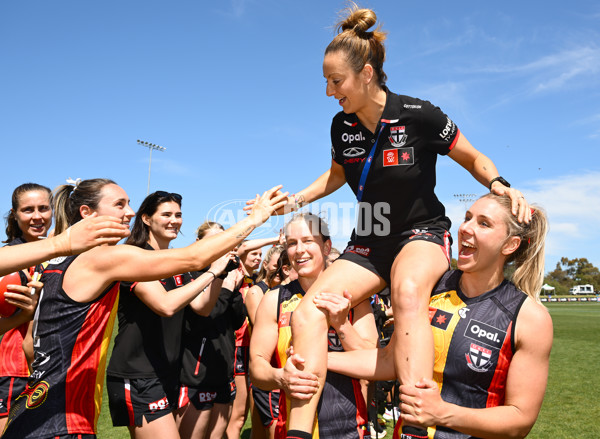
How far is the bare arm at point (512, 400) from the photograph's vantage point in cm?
271

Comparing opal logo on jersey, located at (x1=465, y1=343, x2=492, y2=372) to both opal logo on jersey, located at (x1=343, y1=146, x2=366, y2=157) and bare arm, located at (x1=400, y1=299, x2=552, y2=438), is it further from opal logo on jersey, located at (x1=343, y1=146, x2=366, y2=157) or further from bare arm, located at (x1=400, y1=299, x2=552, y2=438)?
opal logo on jersey, located at (x1=343, y1=146, x2=366, y2=157)

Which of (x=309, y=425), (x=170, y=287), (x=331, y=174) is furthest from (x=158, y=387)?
(x=331, y=174)

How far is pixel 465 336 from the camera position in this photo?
3.02 m

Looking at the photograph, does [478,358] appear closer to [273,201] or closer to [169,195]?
[273,201]

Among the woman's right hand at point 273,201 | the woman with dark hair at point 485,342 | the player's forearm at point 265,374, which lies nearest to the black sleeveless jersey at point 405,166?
the woman with dark hair at point 485,342

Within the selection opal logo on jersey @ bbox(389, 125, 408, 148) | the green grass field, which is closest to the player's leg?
opal logo on jersey @ bbox(389, 125, 408, 148)

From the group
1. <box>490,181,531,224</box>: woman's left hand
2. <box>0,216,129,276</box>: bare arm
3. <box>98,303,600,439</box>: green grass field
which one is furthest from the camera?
<box>98,303,600,439</box>: green grass field

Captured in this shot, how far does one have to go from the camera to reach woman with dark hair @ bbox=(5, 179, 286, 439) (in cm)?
310

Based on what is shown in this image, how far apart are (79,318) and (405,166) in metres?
2.50

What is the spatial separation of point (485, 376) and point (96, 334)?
261 cm

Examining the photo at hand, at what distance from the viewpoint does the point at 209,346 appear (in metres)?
5.87

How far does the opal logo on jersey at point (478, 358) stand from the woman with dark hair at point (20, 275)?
319 cm

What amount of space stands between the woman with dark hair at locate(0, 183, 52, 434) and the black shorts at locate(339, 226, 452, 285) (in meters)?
2.54

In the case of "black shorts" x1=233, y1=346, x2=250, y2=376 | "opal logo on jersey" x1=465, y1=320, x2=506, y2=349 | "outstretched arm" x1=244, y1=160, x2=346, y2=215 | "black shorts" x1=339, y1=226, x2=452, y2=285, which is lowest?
"black shorts" x1=233, y1=346, x2=250, y2=376
